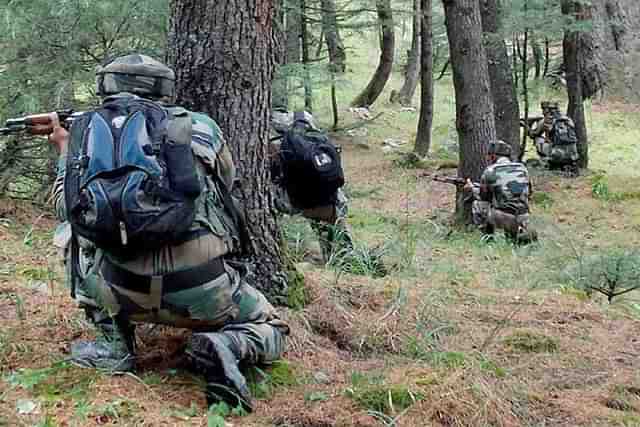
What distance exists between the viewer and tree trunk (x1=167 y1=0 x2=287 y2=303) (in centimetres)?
385

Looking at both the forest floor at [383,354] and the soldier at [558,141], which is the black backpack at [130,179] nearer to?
the forest floor at [383,354]

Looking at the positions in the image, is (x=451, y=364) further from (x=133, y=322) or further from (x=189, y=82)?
(x=189, y=82)

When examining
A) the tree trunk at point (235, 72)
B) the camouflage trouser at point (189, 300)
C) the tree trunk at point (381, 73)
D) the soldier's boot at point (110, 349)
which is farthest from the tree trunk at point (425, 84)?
the soldier's boot at point (110, 349)

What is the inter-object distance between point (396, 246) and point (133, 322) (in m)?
3.39

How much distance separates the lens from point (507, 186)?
9.68 metres

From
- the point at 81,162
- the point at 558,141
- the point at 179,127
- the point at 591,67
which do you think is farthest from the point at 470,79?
the point at 591,67

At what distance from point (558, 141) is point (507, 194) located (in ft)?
18.3

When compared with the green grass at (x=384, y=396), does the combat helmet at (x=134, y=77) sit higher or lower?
higher

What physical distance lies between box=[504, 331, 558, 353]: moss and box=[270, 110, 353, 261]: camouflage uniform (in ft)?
6.64

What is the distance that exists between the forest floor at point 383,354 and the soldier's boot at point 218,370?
0.06 metres

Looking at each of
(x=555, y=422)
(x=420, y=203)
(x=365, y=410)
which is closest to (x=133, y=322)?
(x=365, y=410)

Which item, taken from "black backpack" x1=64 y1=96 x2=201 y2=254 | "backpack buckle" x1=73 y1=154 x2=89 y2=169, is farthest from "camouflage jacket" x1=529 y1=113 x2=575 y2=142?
"backpack buckle" x1=73 y1=154 x2=89 y2=169

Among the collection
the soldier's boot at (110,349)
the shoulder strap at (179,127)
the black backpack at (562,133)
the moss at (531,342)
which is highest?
the shoulder strap at (179,127)

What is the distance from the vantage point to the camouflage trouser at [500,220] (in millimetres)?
9703
